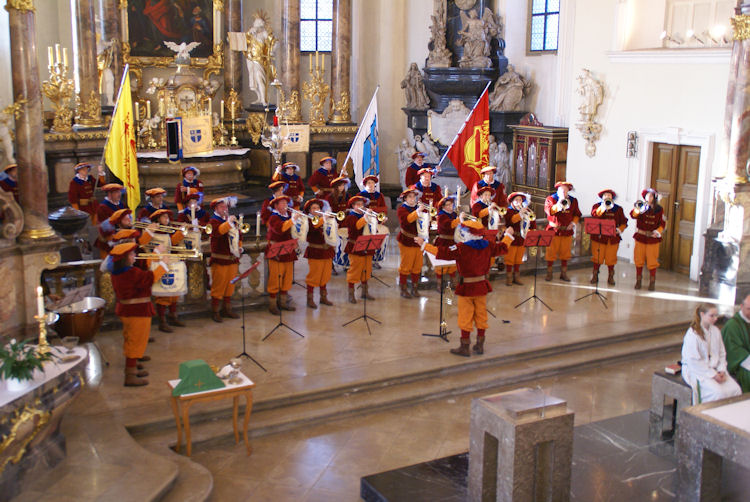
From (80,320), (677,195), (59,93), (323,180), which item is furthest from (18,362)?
(677,195)

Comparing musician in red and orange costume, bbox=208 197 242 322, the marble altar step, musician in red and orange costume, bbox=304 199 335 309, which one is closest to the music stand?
the marble altar step

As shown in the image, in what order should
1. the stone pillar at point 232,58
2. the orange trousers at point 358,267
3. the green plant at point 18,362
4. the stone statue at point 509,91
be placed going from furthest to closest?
the stone pillar at point 232,58 → the stone statue at point 509,91 → the orange trousers at point 358,267 → the green plant at point 18,362

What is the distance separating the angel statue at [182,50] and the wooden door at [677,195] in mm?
11543

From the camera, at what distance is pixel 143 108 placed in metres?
20.6

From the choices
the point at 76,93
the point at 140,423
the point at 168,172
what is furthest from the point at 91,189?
the point at 140,423

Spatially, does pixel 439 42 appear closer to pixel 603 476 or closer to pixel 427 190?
pixel 427 190

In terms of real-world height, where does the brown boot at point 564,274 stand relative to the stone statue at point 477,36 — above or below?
below

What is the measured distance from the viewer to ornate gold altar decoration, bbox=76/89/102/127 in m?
18.6

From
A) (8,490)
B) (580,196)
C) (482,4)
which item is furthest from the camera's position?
(482,4)

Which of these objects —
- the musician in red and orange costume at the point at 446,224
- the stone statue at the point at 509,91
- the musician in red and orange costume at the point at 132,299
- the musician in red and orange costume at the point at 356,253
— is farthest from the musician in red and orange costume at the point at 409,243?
the stone statue at the point at 509,91

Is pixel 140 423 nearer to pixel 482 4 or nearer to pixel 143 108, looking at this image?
pixel 143 108

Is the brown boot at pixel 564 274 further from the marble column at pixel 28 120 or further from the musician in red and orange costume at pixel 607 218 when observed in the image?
the marble column at pixel 28 120

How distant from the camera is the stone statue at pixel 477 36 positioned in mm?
20172

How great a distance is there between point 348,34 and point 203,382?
14.9 m
